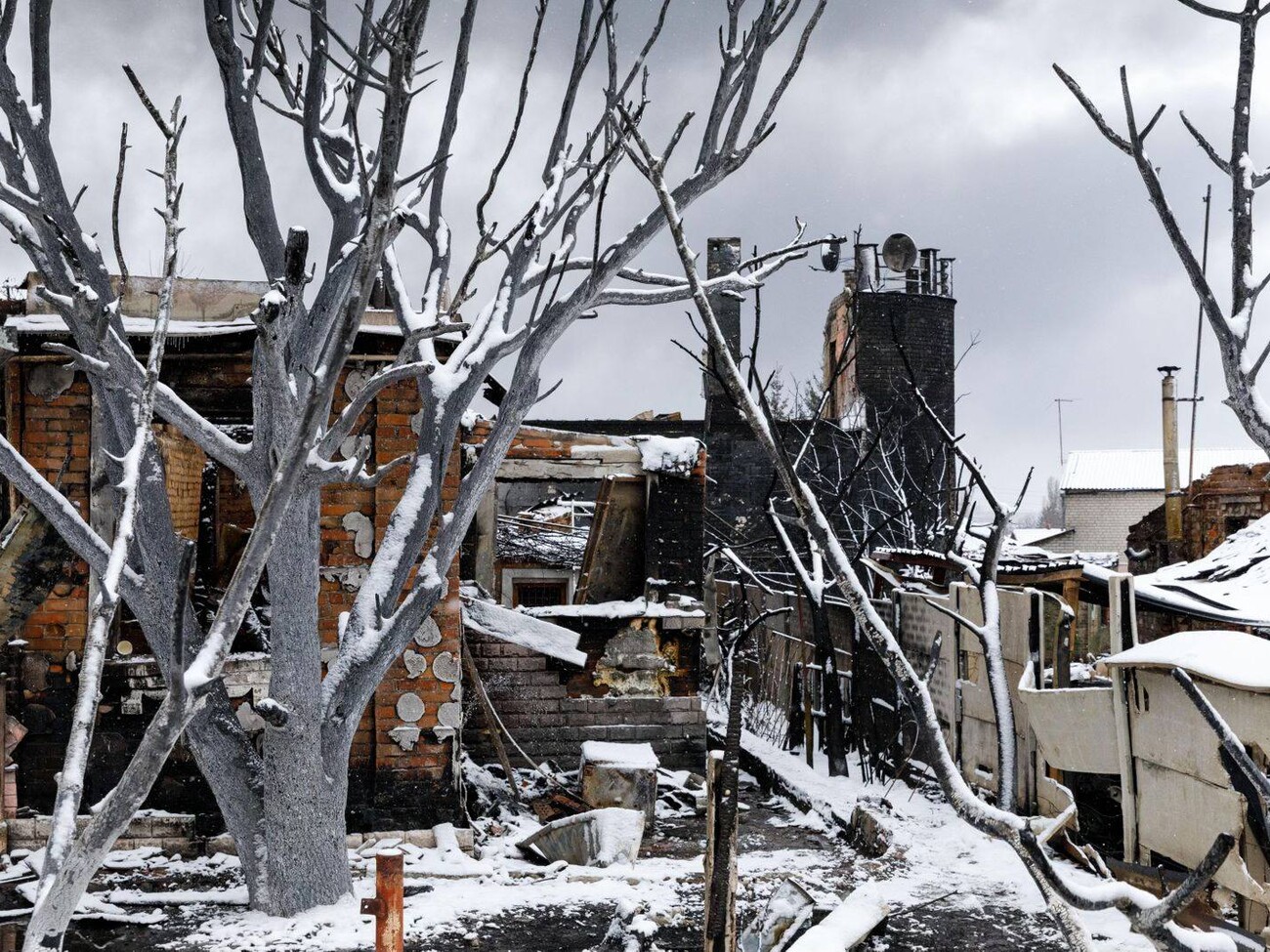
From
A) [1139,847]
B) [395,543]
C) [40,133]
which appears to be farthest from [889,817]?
[40,133]

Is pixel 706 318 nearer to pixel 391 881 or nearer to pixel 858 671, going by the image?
pixel 391 881

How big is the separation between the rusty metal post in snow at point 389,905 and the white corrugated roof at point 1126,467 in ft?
125

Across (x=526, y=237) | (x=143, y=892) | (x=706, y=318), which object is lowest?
(x=143, y=892)

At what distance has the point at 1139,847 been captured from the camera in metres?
5.83

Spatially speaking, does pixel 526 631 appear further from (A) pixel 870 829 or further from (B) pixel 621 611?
(A) pixel 870 829

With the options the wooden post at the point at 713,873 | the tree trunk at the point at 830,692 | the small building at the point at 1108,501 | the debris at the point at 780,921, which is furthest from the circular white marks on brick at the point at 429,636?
the small building at the point at 1108,501

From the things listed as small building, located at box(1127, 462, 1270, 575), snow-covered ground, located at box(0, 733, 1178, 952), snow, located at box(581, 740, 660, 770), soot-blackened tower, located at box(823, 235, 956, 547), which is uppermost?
soot-blackened tower, located at box(823, 235, 956, 547)

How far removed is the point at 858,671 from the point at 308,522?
17.3 ft

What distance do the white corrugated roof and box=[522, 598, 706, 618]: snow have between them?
107 ft

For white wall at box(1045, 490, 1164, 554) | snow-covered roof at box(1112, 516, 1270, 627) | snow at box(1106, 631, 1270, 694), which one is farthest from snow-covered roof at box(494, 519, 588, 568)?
white wall at box(1045, 490, 1164, 554)

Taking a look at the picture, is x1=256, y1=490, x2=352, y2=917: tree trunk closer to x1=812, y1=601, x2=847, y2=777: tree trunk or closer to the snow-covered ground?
the snow-covered ground

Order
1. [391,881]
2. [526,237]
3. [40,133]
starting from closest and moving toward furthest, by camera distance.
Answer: [391,881], [40,133], [526,237]

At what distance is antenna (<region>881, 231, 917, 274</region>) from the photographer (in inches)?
1035

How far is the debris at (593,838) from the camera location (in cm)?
672
